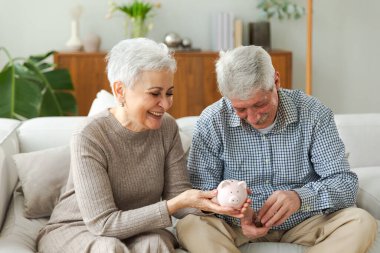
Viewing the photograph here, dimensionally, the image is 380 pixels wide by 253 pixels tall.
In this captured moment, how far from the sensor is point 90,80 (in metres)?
5.07

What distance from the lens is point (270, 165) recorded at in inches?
102

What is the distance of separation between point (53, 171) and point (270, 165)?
0.88m

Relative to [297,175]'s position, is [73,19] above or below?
above

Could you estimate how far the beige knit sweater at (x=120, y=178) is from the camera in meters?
2.25

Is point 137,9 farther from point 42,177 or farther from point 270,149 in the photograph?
point 270,149

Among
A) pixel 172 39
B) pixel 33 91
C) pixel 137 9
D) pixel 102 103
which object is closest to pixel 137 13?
pixel 137 9

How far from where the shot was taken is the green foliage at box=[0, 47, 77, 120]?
423 centimetres

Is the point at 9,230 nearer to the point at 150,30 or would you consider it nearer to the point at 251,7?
the point at 150,30

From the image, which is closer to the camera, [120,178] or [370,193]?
[120,178]

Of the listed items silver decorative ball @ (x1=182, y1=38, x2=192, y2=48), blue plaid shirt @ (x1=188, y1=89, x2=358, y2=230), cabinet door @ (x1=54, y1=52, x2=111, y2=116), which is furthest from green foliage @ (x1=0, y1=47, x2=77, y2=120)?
blue plaid shirt @ (x1=188, y1=89, x2=358, y2=230)

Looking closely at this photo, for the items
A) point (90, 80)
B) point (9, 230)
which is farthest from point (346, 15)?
point (9, 230)

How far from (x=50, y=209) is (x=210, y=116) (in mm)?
756

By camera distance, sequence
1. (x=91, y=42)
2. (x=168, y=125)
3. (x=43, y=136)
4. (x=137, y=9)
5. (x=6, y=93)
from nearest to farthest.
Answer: (x=168, y=125) → (x=43, y=136) → (x=6, y=93) → (x=137, y=9) → (x=91, y=42)

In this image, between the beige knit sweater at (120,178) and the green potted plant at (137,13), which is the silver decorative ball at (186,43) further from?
the beige knit sweater at (120,178)
